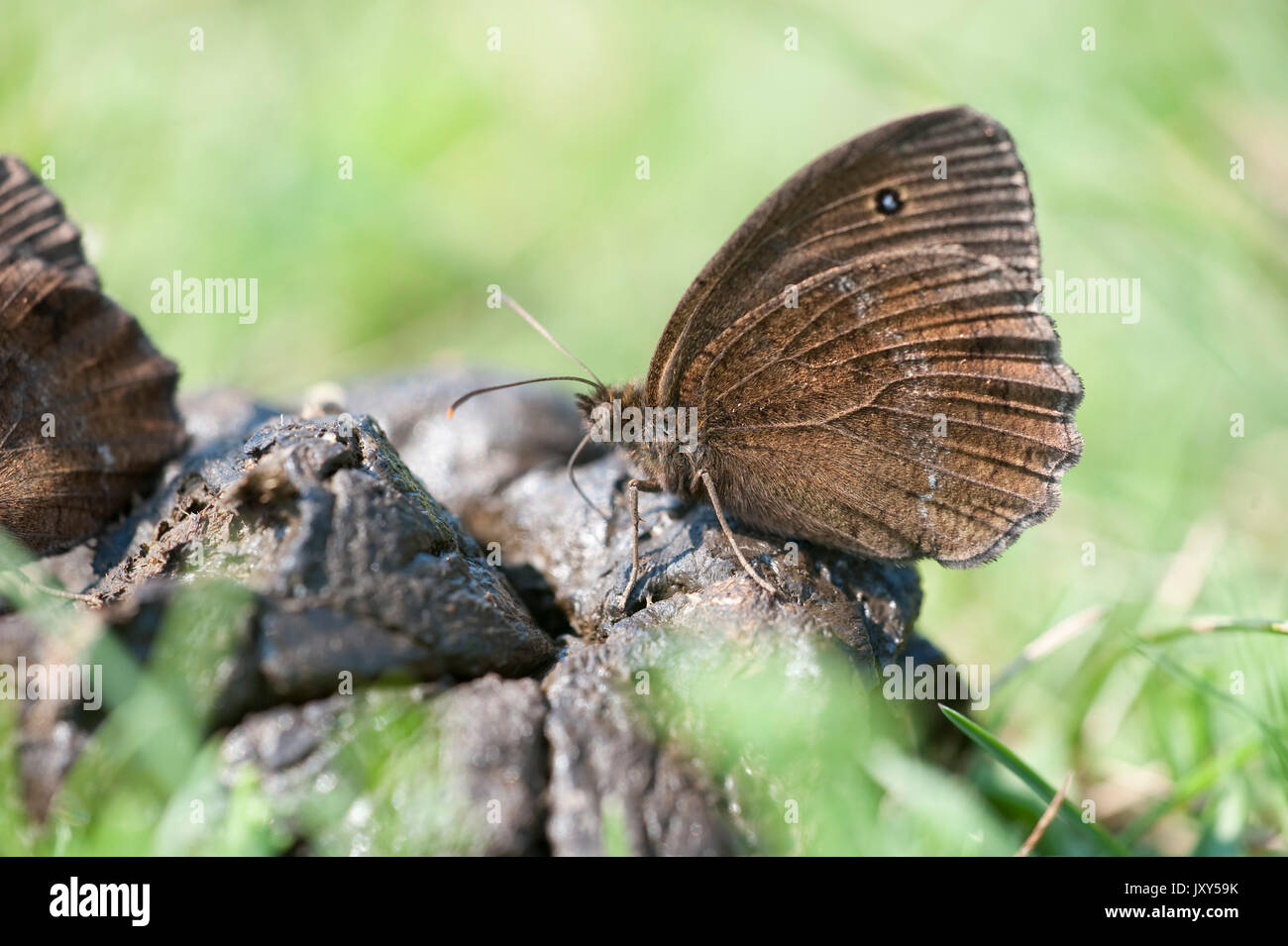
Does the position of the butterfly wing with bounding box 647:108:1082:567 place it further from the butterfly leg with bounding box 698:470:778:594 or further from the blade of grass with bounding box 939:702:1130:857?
the blade of grass with bounding box 939:702:1130:857

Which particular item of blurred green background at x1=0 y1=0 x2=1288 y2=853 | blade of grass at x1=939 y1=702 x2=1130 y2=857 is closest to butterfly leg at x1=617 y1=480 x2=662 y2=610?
blade of grass at x1=939 y1=702 x2=1130 y2=857

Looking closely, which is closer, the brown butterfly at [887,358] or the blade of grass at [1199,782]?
the blade of grass at [1199,782]

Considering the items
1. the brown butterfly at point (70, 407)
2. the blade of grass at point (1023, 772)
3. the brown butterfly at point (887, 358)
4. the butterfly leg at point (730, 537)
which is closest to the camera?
the blade of grass at point (1023, 772)

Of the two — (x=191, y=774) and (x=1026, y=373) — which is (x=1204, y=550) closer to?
(x=1026, y=373)

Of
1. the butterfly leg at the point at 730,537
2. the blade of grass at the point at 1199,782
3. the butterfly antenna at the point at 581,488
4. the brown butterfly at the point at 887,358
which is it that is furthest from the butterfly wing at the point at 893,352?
the blade of grass at the point at 1199,782

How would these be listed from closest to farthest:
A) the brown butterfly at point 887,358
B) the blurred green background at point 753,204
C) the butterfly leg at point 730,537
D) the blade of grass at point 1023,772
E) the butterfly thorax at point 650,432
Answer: the blade of grass at point 1023,772
the butterfly leg at point 730,537
the brown butterfly at point 887,358
the butterfly thorax at point 650,432
the blurred green background at point 753,204

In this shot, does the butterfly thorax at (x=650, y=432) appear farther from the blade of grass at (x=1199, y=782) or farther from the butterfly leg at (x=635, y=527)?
the blade of grass at (x=1199, y=782)

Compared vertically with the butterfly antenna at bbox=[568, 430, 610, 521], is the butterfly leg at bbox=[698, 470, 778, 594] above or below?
below
